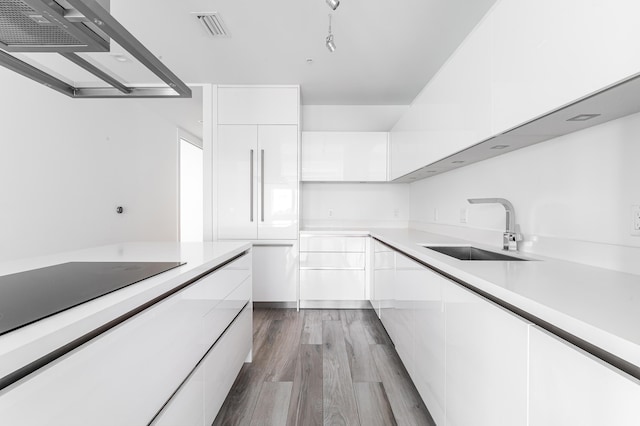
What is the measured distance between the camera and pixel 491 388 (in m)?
0.93

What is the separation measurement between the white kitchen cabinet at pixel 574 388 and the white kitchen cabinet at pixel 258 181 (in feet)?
9.29

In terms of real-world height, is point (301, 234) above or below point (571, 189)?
below

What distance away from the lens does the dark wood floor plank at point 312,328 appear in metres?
2.60

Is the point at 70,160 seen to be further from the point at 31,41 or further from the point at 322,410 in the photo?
the point at 322,410

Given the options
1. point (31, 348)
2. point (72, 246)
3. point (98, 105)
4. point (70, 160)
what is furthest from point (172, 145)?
point (31, 348)

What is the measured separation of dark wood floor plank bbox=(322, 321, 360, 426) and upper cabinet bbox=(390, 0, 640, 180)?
1601 mm

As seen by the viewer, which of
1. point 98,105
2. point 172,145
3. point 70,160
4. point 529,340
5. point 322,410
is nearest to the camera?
point 529,340

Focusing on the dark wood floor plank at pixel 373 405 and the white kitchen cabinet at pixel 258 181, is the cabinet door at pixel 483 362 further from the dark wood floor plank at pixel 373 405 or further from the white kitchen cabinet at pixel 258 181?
the white kitchen cabinet at pixel 258 181

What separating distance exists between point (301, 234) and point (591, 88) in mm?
2816

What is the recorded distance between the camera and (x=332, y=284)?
340 cm

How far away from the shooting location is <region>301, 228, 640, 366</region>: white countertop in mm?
568

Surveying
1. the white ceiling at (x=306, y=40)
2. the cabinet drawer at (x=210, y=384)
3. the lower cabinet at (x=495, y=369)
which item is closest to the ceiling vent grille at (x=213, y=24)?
the white ceiling at (x=306, y=40)

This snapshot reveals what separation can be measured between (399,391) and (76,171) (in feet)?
12.7

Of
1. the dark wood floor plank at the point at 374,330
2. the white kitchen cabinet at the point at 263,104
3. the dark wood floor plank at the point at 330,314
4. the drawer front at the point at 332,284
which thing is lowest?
the dark wood floor plank at the point at 330,314
